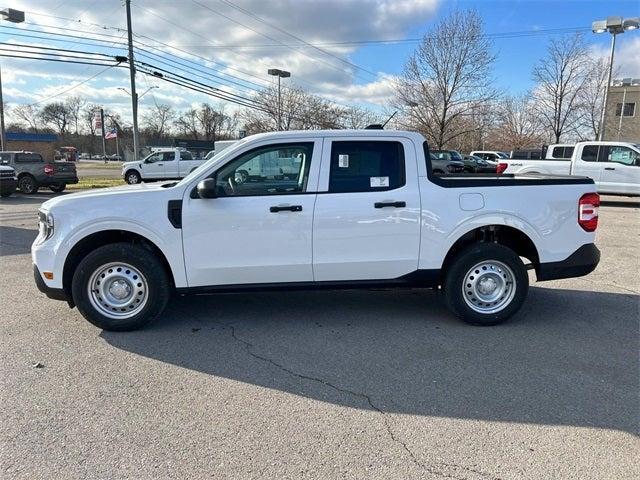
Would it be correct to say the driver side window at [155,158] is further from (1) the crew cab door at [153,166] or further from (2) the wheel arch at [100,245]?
(2) the wheel arch at [100,245]

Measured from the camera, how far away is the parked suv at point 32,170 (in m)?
19.4

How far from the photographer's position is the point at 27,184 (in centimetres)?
1945

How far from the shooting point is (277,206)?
171 inches

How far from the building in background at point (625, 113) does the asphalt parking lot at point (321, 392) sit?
58.7 meters

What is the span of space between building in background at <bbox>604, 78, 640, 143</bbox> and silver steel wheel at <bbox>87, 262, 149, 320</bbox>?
60977mm

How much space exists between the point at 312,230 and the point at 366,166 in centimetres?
81

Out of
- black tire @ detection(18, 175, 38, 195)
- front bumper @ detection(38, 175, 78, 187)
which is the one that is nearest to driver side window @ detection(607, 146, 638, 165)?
front bumper @ detection(38, 175, 78, 187)

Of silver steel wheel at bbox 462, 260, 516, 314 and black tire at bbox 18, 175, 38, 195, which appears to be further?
black tire at bbox 18, 175, 38, 195

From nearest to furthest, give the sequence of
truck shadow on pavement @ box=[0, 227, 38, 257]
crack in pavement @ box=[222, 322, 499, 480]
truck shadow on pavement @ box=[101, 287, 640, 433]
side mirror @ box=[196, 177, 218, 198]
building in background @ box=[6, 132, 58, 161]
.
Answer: crack in pavement @ box=[222, 322, 499, 480]
truck shadow on pavement @ box=[101, 287, 640, 433]
side mirror @ box=[196, 177, 218, 198]
truck shadow on pavement @ box=[0, 227, 38, 257]
building in background @ box=[6, 132, 58, 161]

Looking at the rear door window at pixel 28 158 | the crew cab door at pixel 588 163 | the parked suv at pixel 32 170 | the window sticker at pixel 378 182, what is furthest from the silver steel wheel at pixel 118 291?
the rear door window at pixel 28 158

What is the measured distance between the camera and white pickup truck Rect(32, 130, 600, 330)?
14.3ft

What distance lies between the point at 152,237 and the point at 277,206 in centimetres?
118

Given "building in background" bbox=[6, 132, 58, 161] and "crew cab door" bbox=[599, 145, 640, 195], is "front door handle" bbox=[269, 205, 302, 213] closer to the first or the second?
"crew cab door" bbox=[599, 145, 640, 195]

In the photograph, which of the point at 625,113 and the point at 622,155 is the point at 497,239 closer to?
the point at 622,155
